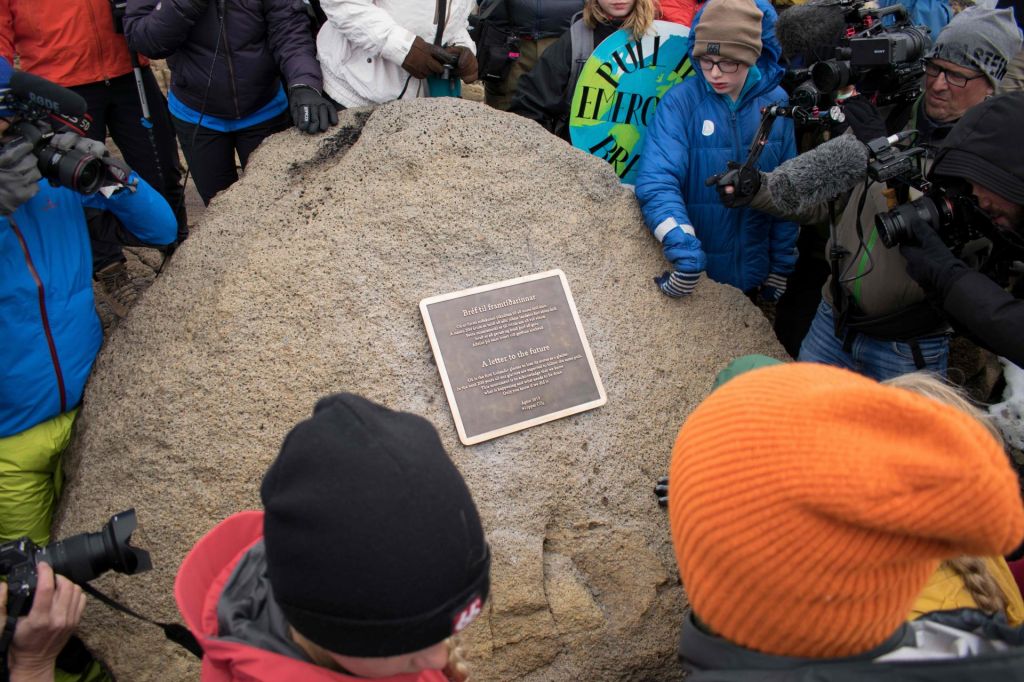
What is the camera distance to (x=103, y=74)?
4.02 meters

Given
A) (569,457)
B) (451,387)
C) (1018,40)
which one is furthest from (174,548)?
(1018,40)

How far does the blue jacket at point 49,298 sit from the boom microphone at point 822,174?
8.83 ft

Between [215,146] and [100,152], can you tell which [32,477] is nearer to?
[100,152]

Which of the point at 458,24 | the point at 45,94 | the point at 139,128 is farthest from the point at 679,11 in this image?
the point at 45,94

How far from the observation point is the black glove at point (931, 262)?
101 inches

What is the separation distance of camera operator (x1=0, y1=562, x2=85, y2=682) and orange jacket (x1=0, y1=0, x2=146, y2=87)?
3.17 metres

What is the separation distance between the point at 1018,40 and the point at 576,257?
231 cm

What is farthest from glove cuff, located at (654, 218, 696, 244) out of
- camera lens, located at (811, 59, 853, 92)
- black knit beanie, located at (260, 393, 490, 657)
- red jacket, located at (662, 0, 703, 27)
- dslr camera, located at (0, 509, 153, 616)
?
dslr camera, located at (0, 509, 153, 616)

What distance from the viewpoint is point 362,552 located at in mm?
1181

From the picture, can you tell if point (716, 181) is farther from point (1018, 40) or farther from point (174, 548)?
point (174, 548)

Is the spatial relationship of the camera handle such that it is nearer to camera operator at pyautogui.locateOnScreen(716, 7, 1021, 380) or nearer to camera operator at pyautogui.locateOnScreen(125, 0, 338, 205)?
camera operator at pyautogui.locateOnScreen(125, 0, 338, 205)

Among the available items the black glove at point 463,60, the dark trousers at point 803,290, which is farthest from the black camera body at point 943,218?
the black glove at point 463,60

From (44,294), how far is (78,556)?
3.80 ft

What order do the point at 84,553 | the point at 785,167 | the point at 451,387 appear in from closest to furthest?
the point at 84,553, the point at 451,387, the point at 785,167
